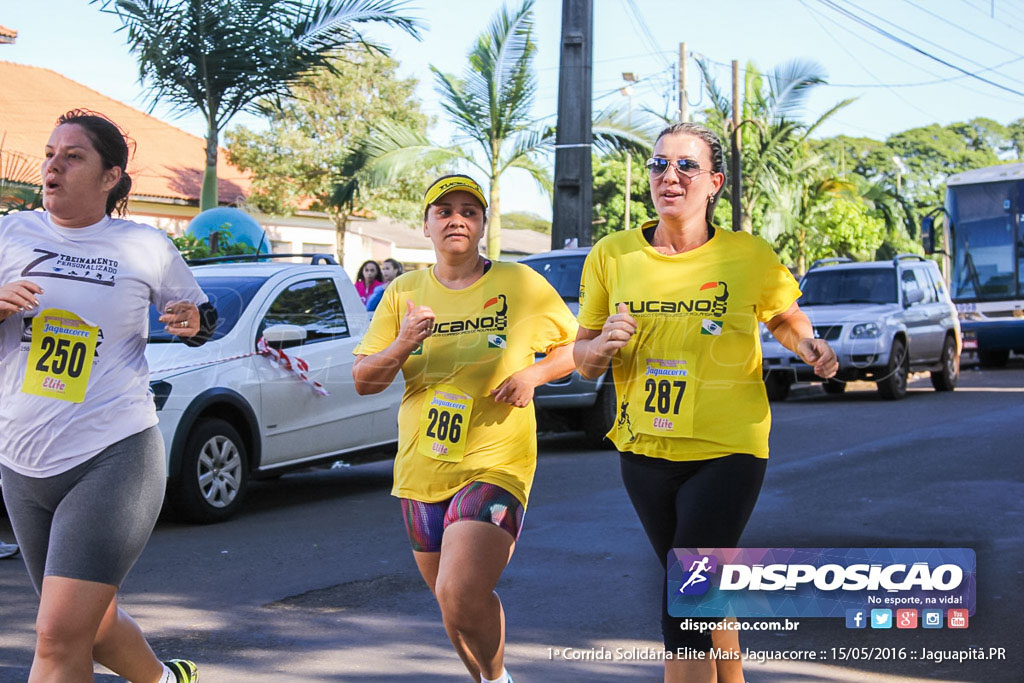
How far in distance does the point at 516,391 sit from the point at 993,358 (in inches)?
914

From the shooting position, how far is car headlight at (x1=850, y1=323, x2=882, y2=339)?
16.1m

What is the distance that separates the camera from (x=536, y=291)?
13.9 feet

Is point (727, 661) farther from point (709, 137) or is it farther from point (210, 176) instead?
point (210, 176)

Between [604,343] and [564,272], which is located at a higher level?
[564,272]

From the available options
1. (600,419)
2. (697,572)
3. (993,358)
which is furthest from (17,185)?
(993,358)

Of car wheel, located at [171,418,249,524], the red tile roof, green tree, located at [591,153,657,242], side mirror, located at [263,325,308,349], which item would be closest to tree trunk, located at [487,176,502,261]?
the red tile roof

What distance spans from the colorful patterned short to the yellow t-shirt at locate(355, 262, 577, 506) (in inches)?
1.1

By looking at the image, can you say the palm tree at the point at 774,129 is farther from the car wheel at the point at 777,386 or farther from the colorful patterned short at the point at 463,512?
the colorful patterned short at the point at 463,512

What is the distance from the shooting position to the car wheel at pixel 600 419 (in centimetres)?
1189

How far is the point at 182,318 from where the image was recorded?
12.7ft

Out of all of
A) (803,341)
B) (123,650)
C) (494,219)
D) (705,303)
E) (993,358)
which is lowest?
(123,650)

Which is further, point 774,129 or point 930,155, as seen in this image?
point 930,155

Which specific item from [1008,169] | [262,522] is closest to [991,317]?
[1008,169]

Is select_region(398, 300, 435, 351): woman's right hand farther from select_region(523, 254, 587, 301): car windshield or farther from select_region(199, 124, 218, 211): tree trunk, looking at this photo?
select_region(199, 124, 218, 211): tree trunk
